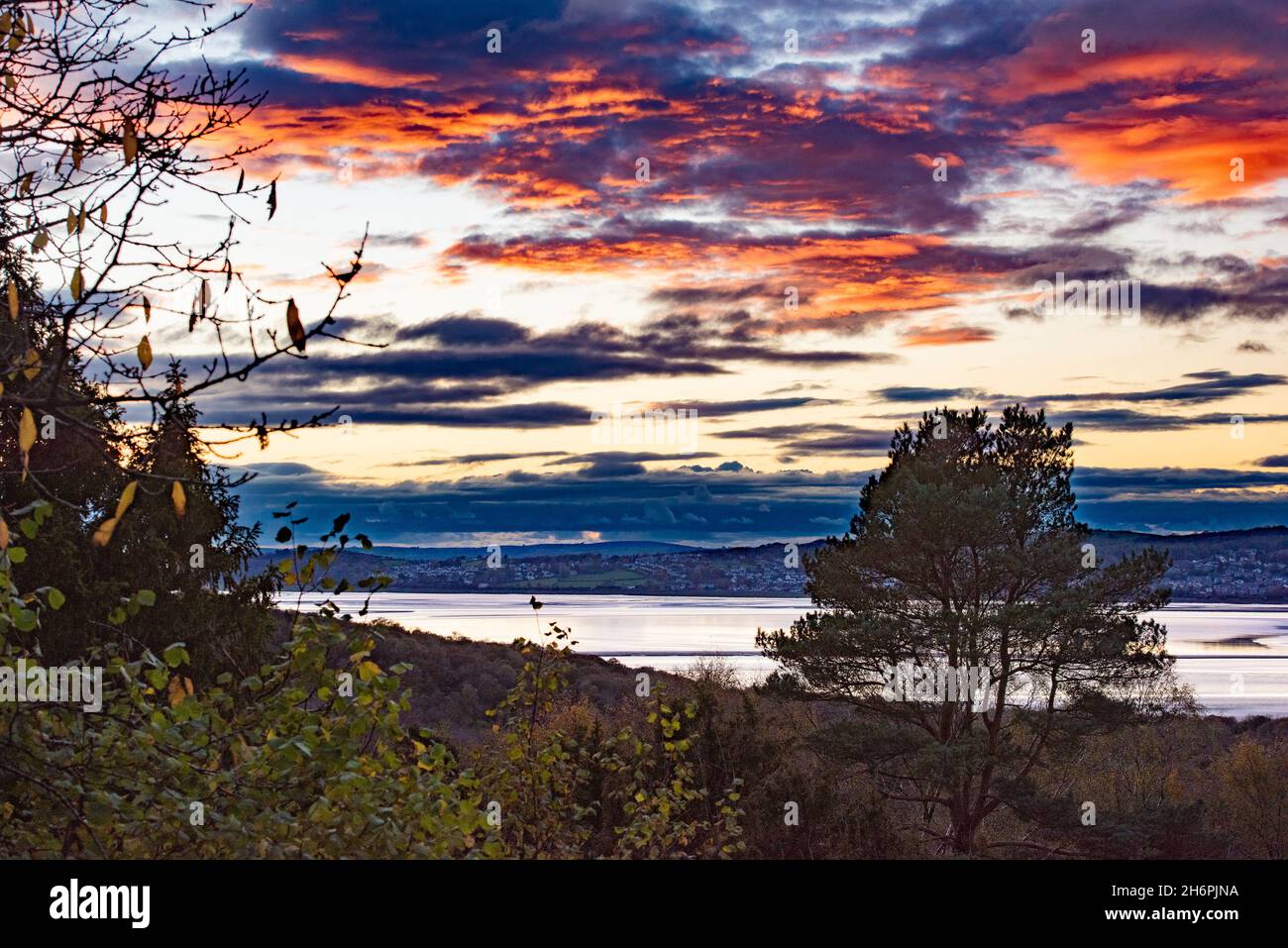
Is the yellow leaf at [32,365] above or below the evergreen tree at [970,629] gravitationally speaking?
above

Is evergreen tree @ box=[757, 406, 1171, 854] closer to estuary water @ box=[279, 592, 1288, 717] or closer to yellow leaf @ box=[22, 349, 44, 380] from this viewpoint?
yellow leaf @ box=[22, 349, 44, 380]

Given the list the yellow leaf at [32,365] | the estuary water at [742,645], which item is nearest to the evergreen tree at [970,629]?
the yellow leaf at [32,365]

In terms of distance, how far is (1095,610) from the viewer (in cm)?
2759

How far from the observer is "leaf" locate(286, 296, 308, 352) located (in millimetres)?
3648

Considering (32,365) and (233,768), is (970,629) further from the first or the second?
(32,365)

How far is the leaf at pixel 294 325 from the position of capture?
3648mm

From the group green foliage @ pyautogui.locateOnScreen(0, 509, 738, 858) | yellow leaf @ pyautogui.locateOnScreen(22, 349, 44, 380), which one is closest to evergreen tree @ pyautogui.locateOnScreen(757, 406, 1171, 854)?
green foliage @ pyautogui.locateOnScreen(0, 509, 738, 858)

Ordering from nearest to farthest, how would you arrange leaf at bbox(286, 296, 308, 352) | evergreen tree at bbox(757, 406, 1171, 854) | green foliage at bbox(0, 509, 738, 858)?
leaf at bbox(286, 296, 308, 352), green foliage at bbox(0, 509, 738, 858), evergreen tree at bbox(757, 406, 1171, 854)

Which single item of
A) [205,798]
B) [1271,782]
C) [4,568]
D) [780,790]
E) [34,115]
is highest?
[34,115]

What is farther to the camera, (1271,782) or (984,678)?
(1271,782)

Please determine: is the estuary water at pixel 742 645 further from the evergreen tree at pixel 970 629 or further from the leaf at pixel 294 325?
the leaf at pixel 294 325
